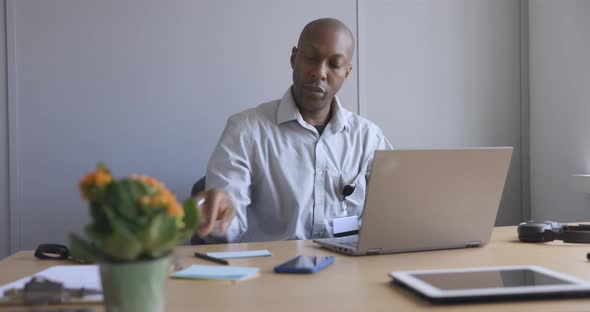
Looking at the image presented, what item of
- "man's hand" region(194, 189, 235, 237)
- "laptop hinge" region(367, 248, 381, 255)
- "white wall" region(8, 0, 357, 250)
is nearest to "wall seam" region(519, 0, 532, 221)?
"white wall" region(8, 0, 357, 250)

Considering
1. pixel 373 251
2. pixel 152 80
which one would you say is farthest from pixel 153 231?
pixel 152 80

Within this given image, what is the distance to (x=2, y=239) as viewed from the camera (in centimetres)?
263

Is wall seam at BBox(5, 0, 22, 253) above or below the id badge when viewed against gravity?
above

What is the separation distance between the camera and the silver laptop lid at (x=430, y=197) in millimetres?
1206

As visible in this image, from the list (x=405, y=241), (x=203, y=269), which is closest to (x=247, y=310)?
(x=203, y=269)

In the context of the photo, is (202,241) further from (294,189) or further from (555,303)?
(555,303)

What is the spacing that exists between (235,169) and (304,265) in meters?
0.86

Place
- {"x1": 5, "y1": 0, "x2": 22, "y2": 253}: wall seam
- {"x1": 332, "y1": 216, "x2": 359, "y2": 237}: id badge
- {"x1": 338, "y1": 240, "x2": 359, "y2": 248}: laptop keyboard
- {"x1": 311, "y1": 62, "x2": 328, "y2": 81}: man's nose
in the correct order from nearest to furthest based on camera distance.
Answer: {"x1": 338, "y1": 240, "x2": 359, "y2": 248}: laptop keyboard < {"x1": 332, "y1": 216, "x2": 359, "y2": 237}: id badge < {"x1": 311, "y1": 62, "x2": 328, "y2": 81}: man's nose < {"x1": 5, "y1": 0, "x2": 22, "y2": 253}: wall seam

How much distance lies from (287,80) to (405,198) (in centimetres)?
167

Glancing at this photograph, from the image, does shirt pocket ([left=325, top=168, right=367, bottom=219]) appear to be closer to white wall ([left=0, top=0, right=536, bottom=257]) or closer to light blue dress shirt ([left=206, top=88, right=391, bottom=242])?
light blue dress shirt ([left=206, top=88, right=391, bottom=242])

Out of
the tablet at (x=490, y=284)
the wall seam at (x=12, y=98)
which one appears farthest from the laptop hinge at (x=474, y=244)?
the wall seam at (x=12, y=98)

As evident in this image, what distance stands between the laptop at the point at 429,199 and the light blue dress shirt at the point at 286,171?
0.61m

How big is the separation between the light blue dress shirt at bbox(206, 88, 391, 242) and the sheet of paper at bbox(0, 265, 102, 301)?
0.79 metres

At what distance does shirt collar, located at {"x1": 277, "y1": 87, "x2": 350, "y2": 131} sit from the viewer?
2.10 metres
